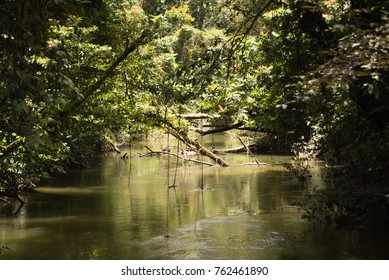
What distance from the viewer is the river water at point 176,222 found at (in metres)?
7.54

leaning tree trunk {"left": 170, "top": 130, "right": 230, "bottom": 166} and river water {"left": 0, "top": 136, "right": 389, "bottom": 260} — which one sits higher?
leaning tree trunk {"left": 170, "top": 130, "right": 230, "bottom": 166}

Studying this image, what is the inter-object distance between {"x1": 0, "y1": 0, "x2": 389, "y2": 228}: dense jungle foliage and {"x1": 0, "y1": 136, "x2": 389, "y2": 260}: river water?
702mm

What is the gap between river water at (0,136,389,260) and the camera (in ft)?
24.7

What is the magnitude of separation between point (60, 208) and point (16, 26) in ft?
29.1

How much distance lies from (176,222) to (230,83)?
6138 millimetres

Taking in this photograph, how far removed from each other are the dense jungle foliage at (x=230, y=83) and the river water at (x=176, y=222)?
0.70 m

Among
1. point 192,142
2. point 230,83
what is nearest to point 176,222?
point 230,83

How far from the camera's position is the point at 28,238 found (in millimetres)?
9016

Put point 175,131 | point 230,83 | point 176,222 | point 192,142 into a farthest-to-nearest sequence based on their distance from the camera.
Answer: point 192,142, point 175,131, point 230,83, point 176,222

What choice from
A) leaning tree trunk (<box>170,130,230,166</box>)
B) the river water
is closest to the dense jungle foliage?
leaning tree trunk (<box>170,130,230,166</box>)

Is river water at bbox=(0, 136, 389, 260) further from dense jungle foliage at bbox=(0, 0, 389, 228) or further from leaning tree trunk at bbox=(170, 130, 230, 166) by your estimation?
leaning tree trunk at bbox=(170, 130, 230, 166)

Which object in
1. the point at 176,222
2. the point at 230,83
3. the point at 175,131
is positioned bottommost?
the point at 176,222

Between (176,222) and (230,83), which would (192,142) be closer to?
(230,83)

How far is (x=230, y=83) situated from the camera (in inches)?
586
